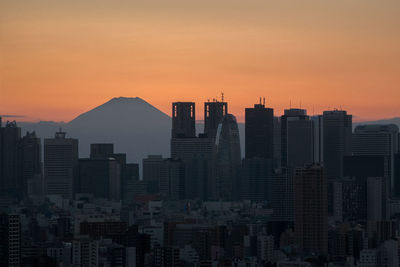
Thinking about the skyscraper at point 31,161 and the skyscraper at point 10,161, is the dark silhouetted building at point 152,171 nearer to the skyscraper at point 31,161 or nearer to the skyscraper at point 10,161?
the skyscraper at point 31,161

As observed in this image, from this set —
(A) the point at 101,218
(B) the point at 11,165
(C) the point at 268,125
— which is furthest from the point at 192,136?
(A) the point at 101,218

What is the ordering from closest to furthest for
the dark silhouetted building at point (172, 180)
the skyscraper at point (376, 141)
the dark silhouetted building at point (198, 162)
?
the skyscraper at point (376, 141)
the dark silhouetted building at point (172, 180)
the dark silhouetted building at point (198, 162)

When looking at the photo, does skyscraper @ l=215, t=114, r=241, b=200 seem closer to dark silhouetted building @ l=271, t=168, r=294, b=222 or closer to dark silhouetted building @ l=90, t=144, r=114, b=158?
dark silhouetted building @ l=90, t=144, r=114, b=158

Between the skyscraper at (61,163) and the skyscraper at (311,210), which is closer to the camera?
the skyscraper at (311,210)

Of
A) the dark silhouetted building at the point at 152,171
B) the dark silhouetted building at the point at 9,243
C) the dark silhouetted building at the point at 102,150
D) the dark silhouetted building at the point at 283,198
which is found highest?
the dark silhouetted building at the point at 102,150

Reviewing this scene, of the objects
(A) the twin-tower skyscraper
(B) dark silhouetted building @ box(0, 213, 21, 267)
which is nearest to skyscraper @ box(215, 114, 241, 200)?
(A) the twin-tower skyscraper

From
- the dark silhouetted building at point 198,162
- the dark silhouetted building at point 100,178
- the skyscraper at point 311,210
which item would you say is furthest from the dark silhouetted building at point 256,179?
the skyscraper at point 311,210

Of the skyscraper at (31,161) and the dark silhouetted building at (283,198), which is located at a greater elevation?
the skyscraper at (31,161)
